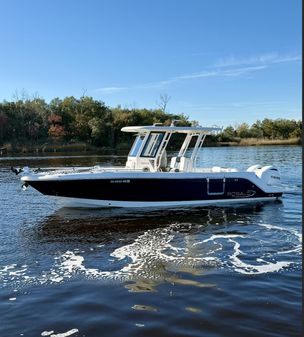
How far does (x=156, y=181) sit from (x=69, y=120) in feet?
239

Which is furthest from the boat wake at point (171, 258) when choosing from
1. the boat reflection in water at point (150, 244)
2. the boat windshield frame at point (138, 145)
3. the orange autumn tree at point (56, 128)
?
the orange autumn tree at point (56, 128)

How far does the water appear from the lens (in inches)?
241

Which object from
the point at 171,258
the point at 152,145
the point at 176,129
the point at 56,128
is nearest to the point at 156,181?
the point at 152,145

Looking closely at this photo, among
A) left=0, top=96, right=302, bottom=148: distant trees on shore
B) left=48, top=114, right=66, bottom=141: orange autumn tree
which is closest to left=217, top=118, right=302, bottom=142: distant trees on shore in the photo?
left=0, top=96, right=302, bottom=148: distant trees on shore

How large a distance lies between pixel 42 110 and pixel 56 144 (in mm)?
13904

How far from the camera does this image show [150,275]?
27.3ft

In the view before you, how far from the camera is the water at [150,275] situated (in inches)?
241

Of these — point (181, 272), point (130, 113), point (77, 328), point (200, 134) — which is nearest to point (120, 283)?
point (181, 272)

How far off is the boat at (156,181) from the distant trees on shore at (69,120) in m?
58.0

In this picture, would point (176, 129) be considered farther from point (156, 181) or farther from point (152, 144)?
point (156, 181)

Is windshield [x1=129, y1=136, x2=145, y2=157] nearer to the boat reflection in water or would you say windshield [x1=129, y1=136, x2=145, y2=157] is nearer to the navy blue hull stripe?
the navy blue hull stripe

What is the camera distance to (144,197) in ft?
51.9

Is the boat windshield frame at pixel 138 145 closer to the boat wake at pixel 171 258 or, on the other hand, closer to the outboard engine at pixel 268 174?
the outboard engine at pixel 268 174

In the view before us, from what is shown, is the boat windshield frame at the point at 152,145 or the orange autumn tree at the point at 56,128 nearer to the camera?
the boat windshield frame at the point at 152,145
